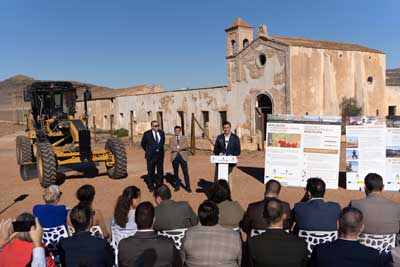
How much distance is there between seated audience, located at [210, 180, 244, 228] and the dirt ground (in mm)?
3588

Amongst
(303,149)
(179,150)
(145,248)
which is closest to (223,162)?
(179,150)

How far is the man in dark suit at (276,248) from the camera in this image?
3.34m

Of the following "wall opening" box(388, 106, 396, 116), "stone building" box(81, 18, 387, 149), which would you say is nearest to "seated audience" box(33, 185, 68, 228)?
"stone building" box(81, 18, 387, 149)

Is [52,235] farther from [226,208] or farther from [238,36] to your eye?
[238,36]

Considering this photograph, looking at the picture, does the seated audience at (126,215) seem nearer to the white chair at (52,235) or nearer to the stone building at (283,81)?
the white chair at (52,235)

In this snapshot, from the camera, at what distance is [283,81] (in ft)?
68.0

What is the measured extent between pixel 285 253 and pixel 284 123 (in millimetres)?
7018

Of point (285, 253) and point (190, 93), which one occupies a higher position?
point (190, 93)

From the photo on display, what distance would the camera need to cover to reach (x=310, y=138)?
991cm

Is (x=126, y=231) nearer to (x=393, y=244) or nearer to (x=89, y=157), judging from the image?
(x=393, y=244)

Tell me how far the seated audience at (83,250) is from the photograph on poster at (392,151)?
7701 mm

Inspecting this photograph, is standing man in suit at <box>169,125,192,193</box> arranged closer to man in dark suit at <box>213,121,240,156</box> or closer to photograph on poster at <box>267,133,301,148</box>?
man in dark suit at <box>213,121,240,156</box>

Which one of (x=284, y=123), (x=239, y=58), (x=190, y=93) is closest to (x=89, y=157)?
(x=284, y=123)

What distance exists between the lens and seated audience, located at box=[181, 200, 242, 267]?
349cm
